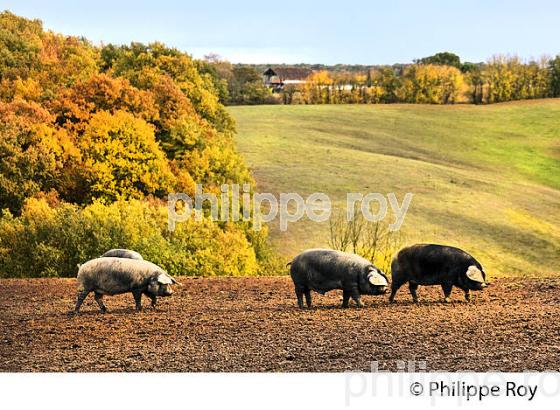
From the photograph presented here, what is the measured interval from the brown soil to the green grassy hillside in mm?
15102

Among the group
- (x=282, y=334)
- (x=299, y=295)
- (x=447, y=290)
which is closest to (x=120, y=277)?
(x=282, y=334)

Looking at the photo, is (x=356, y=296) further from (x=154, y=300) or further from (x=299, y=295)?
(x=154, y=300)

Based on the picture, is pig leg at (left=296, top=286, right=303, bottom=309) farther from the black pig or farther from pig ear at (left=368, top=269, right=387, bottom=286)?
the black pig

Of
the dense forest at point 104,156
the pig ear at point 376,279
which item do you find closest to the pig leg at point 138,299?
the pig ear at point 376,279

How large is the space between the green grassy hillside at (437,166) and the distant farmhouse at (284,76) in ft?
14.6

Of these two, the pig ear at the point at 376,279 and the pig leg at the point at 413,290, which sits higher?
the pig ear at the point at 376,279

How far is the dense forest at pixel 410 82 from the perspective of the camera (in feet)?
82.5

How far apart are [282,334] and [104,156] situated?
35.3ft

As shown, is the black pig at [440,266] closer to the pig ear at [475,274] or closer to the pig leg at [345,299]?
the pig ear at [475,274]

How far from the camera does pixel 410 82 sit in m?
29.8

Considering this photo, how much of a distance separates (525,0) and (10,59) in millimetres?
15682

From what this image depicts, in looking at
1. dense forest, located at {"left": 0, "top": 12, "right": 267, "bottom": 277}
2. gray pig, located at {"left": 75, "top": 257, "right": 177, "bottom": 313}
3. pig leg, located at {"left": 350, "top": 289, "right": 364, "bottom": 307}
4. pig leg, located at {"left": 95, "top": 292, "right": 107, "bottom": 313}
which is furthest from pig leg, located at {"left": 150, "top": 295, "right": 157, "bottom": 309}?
dense forest, located at {"left": 0, "top": 12, "right": 267, "bottom": 277}

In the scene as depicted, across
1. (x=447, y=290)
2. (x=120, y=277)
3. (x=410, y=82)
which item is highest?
(x=410, y=82)

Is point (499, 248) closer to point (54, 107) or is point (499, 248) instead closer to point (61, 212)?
point (54, 107)
